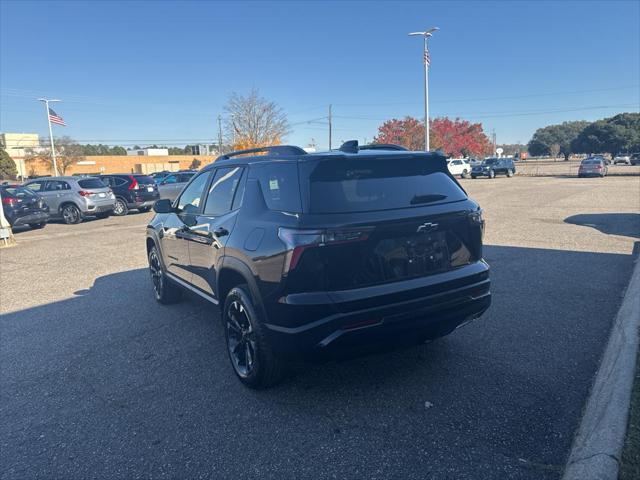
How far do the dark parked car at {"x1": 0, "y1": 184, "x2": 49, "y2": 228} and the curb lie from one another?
1533 cm

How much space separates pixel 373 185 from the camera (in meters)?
3.26

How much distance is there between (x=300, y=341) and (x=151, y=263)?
3983 millimetres

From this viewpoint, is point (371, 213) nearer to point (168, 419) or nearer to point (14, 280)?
point (168, 419)

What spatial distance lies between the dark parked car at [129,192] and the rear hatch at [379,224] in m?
17.0

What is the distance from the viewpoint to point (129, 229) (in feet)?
46.4

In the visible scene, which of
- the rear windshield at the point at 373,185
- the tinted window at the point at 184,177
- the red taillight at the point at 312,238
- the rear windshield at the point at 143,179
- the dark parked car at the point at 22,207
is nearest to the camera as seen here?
the red taillight at the point at 312,238

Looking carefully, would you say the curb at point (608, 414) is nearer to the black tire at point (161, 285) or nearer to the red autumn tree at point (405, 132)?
the black tire at point (161, 285)

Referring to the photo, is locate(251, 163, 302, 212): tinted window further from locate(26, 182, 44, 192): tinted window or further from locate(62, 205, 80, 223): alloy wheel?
locate(26, 182, 44, 192): tinted window

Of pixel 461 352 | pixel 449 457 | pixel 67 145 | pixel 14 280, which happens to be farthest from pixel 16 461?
pixel 67 145

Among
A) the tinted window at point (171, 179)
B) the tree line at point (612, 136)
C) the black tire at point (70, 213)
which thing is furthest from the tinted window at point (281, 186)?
the tree line at point (612, 136)

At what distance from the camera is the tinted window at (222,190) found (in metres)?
4.02

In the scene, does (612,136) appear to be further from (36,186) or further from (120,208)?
(36,186)

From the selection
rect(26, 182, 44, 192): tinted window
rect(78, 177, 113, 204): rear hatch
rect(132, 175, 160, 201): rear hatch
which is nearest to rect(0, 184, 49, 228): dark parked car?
rect(78, 177, 113, 204): rear hatch

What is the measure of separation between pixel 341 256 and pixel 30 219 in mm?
14529
